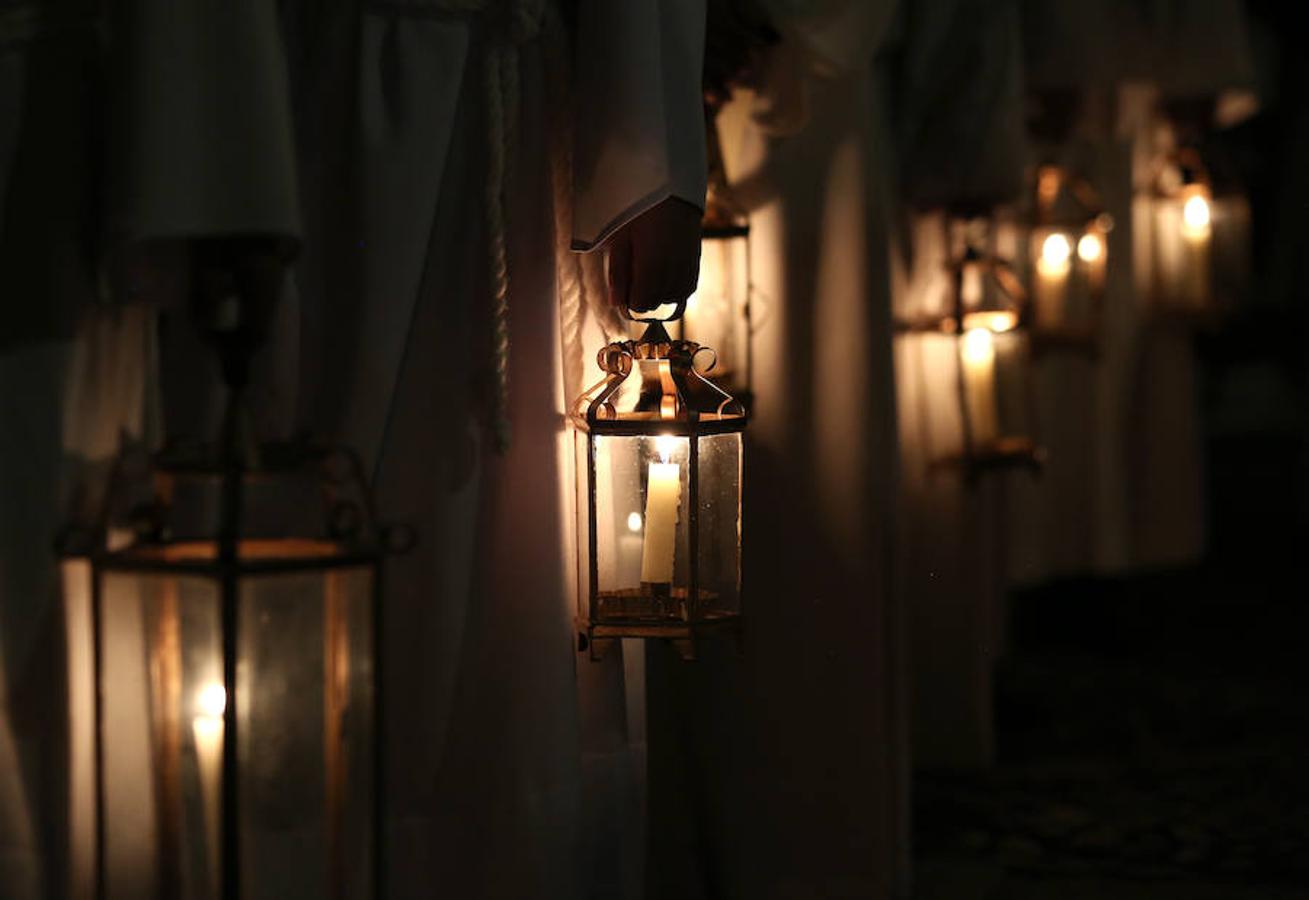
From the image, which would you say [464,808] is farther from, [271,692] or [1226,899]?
[1226,899]

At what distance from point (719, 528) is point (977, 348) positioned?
1764 millimetres

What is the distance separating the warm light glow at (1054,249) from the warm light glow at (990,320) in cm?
100

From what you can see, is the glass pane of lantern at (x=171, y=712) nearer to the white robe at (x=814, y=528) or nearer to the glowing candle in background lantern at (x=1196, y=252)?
the white robe at (x=814, y=528)

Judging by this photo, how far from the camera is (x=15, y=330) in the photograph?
1.61 meters

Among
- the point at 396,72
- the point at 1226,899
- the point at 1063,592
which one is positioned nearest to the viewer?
the point at 396,72

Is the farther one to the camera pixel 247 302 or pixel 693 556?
pixel 693 556

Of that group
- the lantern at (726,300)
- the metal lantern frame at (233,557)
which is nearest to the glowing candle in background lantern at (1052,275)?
the lantern at (726,300)

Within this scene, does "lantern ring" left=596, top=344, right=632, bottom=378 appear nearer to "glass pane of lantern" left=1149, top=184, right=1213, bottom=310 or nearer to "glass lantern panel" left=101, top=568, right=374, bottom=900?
"glass lantern panel" left=101, top=568, right=374, bottom=900

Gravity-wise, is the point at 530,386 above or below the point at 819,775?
above

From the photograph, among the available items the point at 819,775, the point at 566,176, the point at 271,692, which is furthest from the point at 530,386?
the point at 819,775

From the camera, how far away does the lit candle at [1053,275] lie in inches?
177

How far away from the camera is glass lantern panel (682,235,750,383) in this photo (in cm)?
259

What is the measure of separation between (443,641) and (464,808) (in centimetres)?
19

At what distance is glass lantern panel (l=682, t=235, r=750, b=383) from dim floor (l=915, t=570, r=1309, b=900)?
3.12ft
